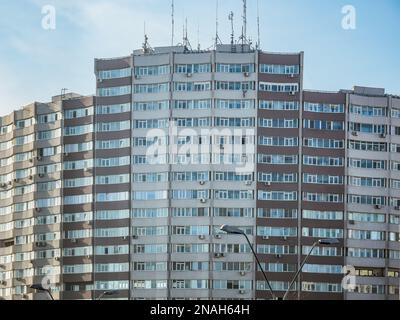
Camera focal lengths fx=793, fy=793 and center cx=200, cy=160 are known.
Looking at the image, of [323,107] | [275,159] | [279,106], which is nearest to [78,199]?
[275,159]

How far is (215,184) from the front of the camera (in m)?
98.4

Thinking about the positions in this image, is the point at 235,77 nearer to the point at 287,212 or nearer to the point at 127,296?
the point at 287,212

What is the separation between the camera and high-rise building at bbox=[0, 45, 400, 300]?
317 ft

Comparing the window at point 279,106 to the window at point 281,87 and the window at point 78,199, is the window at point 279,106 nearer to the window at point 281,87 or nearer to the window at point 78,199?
the window at point 281,87

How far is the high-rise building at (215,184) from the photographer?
96.7 meters

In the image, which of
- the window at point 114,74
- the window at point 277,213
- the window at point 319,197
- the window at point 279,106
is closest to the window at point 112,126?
the window at point 114,74

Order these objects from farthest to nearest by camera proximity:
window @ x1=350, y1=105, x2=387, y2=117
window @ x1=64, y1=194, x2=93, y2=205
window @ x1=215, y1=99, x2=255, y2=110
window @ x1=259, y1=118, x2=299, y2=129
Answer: window @ x1=350, y1=105, x2=387, y2=117, window @ x1=64, y1=194, x2=93, y2=205, window @ x1=215, y1=99, x2=255, y2=110, window @ x1=259, y1=118, x2=299, y2=129

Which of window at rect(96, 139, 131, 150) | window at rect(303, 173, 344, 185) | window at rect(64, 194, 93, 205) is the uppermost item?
window at rect(96, 139, 131, 150)

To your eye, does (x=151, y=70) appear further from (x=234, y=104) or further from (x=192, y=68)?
(x=234, y=104)

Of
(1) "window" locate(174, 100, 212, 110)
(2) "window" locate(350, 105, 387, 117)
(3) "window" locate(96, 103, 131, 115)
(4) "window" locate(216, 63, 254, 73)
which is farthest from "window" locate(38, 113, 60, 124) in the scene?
(2) "window" locate(350, 105, 387, 117)

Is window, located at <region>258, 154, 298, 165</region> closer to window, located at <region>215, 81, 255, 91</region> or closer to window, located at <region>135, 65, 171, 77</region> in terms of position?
window, located at <region>215, 81, 255, 91</region>

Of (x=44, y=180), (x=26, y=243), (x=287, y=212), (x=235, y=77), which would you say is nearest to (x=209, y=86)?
(x=235, y=77)

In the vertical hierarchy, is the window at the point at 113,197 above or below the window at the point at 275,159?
below
